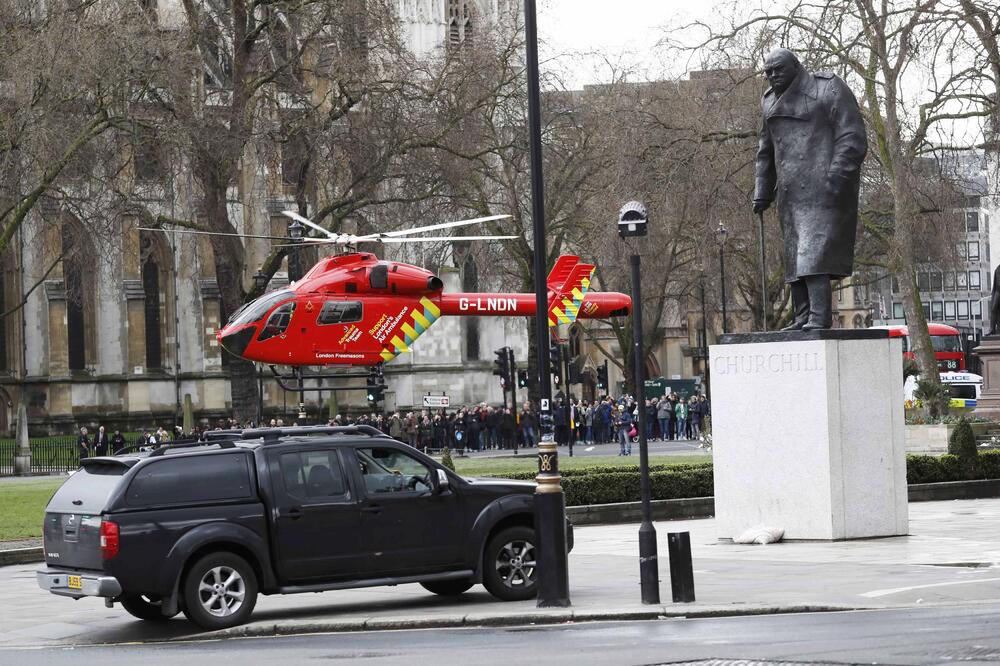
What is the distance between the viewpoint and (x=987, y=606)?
568 inches

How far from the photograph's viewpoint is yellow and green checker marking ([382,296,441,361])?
35.0 m

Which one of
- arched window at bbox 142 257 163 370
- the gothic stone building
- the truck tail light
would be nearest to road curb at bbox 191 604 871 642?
the truck tail light

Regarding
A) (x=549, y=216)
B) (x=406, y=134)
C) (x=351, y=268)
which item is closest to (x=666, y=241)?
(x=549, y=216)

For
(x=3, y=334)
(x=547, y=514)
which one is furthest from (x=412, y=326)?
(x=3, y=334)

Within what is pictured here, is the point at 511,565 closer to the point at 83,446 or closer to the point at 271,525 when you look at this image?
the point at 271,525

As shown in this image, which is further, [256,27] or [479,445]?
[479,445]

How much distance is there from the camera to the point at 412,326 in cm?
3512

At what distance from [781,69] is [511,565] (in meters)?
8.17

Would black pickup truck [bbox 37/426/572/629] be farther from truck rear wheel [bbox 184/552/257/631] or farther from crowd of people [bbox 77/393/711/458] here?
crowd of people [bbox 77/393/711/458]

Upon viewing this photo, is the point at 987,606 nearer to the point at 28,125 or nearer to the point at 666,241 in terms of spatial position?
the point at 28,125

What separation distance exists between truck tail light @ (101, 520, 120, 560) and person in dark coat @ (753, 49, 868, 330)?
387 inches

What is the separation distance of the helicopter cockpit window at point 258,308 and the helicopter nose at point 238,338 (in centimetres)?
16

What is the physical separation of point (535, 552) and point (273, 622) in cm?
259

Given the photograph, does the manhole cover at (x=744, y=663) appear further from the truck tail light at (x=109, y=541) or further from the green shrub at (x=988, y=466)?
the green shrub at (x=988, y=466)
